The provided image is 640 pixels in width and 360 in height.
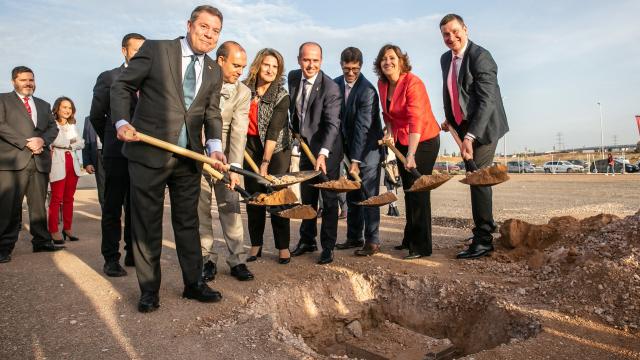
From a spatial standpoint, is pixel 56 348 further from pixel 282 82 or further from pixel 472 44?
pixel 472 44

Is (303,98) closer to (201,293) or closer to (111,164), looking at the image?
(111,164)

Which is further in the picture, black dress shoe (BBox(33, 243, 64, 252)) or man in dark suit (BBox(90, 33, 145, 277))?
black dress shoe (BBox(33, 243, 64, 252))

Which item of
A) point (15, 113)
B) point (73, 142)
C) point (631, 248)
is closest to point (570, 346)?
point (631, 248)

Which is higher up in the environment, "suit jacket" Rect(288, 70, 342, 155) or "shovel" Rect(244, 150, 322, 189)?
"suit jacket" Rect(288, 70, 342, 155)

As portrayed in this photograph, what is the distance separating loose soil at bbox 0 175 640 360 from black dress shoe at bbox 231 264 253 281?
0.27ft

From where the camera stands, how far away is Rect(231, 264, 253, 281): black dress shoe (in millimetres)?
4172

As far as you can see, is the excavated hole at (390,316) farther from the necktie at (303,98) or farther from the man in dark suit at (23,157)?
the man in dark suit at (23,157)

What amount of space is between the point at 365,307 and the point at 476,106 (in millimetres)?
2233

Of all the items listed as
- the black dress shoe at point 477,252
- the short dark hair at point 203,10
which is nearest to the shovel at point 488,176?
the black dress shoe at point 477,252

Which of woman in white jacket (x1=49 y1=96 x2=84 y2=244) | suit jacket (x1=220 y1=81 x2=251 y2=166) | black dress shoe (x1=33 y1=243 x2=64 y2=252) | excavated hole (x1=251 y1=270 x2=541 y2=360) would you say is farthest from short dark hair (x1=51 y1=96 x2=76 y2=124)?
excavated hole (x1=251 y1=270 x2=541 y2=360)

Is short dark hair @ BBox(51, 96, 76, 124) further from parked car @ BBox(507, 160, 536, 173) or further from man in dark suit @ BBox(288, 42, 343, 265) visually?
parked car @ BBox(507, 160, 536, 173)

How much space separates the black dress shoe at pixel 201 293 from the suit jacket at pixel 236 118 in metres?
1.14

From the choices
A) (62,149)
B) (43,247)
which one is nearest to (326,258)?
(43,247)

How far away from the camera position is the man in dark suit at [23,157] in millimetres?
5234
